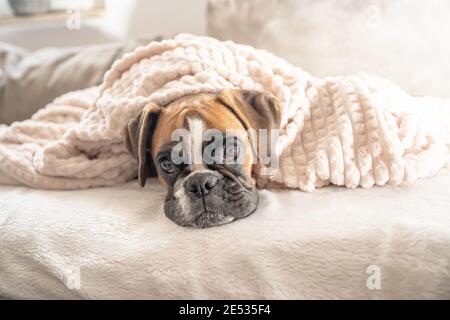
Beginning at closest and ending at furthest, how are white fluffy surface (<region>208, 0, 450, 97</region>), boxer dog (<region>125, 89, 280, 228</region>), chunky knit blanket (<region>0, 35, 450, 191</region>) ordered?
1. boxer dog (<region>125, 89, 280, 228</region>)
2. chunky knit blanket (<region>0, 35, 450, 191</region>)
3. white fluffy surface (<region>208, 0, 450, 97</region>)

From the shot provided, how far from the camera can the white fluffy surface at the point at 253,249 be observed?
1038 mm

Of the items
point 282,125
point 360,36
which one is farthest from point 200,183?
point 360,36

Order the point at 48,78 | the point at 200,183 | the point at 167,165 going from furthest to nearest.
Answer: the point at 48,78 → the point at 167,165 → the point at 200,183

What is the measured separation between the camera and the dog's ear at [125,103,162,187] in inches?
55.1

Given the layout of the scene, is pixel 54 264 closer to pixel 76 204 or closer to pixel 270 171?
pixel 76 204

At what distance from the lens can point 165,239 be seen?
117cm

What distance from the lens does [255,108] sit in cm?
141

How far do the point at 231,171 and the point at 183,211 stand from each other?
186 mm

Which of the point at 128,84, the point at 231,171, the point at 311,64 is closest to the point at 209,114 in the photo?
the point at 231,171

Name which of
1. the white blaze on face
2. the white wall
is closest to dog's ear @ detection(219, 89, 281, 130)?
the white blaze on face

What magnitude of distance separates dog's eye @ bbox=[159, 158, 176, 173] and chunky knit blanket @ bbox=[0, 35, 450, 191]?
8.0 inches

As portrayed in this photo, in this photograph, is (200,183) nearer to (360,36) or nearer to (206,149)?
(206,149)

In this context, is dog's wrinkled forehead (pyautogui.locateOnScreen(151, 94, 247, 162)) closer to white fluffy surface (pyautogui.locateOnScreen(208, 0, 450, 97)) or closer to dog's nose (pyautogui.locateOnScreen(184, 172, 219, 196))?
dog's nose (pyautogui.locateOnScreen(184, 172, 219, 196))

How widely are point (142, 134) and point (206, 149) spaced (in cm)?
20
